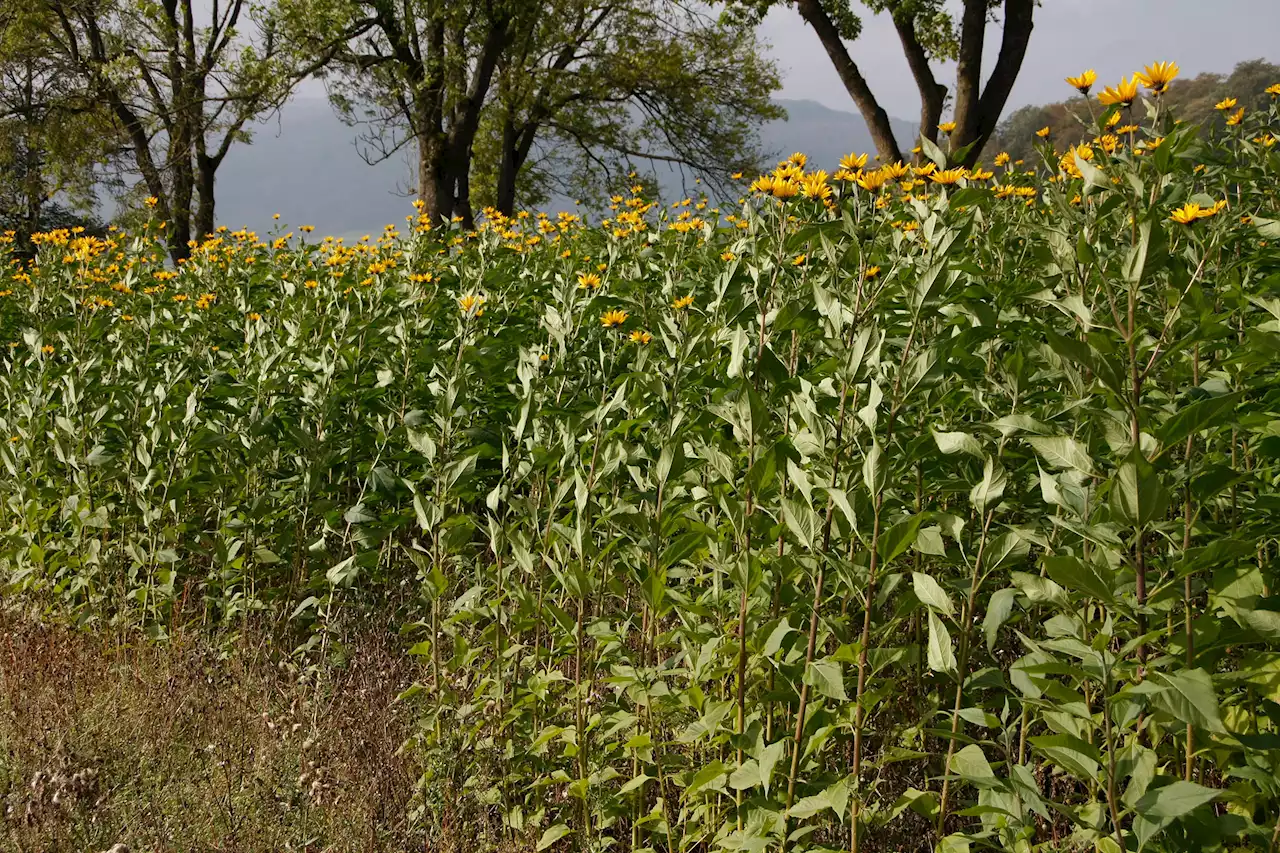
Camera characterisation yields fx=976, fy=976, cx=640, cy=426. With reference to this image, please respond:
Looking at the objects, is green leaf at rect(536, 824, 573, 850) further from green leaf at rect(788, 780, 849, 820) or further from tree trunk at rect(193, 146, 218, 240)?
tree trunk at rect(193, 146, 218, 240)

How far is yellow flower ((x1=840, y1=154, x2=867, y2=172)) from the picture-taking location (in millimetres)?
2963

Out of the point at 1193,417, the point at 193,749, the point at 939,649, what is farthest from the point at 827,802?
the point at 193,749

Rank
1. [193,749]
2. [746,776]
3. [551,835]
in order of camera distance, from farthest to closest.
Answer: [193,749] → [551,835] → [746,776]

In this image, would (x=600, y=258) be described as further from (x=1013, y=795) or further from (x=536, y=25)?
(x=536, y=25)

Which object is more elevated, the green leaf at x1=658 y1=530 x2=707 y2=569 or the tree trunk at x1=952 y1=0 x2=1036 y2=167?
the tree trunk at x1=952 y1=0 x2=1036 y2=167

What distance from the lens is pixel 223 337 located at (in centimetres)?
537

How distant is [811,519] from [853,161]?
1584 mm

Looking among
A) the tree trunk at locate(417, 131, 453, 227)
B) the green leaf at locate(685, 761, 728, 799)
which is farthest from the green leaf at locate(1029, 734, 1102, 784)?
the tree trunk at locate(417, 131, 453, 227)

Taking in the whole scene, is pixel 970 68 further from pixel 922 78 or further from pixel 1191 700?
pixel 1191 700

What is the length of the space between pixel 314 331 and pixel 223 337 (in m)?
0.73

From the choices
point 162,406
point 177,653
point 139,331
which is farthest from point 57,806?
point 139,331

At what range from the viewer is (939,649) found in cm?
180

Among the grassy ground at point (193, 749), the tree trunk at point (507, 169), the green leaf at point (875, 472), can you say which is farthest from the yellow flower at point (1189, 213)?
the tree trunk at point (507, 169)

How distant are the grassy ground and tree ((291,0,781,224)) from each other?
14.3 metres
